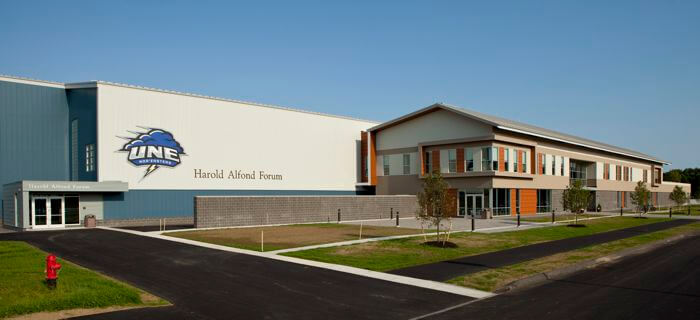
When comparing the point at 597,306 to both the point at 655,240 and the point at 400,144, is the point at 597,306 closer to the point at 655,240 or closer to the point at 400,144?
the point at 655,240

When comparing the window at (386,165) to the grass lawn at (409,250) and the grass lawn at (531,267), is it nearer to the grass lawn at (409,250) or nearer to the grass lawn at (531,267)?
the grass lawn at (409,250)

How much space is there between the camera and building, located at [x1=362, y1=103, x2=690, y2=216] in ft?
150

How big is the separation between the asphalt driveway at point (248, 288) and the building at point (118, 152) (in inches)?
705

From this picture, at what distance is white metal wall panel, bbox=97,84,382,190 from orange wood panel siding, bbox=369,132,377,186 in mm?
699

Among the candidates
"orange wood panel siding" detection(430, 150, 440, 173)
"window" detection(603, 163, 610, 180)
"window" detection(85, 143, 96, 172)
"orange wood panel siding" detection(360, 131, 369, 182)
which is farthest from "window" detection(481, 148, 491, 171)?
"window" detection(85, 143, 96, 172)

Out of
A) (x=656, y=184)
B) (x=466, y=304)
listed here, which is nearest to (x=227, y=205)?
(x=466, y=304)

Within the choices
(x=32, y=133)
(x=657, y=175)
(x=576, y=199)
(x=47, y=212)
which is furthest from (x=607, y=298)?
(x=657, y=175)

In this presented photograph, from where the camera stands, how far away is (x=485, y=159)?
45.4 meters

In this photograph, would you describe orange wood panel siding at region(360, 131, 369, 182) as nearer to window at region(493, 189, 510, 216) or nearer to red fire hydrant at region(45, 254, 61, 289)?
window at region(493, 189, 510, 216)

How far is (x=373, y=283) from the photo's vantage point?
562 inches

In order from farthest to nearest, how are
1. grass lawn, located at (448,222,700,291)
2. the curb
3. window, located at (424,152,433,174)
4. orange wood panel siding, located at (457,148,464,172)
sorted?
window, located at (424,152,433,174), orange wood panel siding, located at (457,148,464,172), grass lawn, located at (448,222,700,291), the curb

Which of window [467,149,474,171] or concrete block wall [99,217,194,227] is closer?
concrete block wall [99,217,194,227]

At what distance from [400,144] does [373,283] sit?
131 feet

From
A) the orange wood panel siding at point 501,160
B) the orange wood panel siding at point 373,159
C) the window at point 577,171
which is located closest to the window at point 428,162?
the orange wood panel siding at point 501,160
